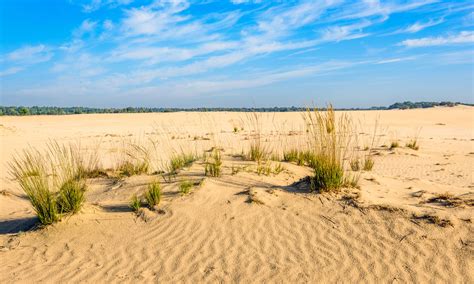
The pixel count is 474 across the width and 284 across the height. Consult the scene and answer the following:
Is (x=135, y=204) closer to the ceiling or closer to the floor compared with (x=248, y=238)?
closer to the ceiling

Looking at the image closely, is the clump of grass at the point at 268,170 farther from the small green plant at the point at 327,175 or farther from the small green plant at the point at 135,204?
the small green plant at the point at 135,204

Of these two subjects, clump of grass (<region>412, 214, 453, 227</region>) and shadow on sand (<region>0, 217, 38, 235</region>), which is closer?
clump of grass (<region>412, 214, 453, 227</region>)

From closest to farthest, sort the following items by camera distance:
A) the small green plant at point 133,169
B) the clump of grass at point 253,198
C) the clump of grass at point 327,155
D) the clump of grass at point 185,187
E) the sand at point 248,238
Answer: the sand at point 248,238 < the clump of grass at point 327,155 < the clump of grass at point 253,198 < the clump of grass at point 185,187 < the small green plant at point 133,169

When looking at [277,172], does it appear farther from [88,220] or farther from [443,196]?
[88,220]

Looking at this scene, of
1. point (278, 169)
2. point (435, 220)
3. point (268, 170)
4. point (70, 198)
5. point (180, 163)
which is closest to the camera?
point (435, 220)

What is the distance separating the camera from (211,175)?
7.05 metres

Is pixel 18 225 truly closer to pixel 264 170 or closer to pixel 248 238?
pixel 248 238

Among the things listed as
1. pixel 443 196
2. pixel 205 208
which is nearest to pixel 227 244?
pixel 205 208

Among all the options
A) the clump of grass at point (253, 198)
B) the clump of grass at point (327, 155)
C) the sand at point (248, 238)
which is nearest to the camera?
the sand at point (248, 238)

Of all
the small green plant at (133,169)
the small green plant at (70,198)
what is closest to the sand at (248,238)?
the small green plant at (70,198)

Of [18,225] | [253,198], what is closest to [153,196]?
[253,198]

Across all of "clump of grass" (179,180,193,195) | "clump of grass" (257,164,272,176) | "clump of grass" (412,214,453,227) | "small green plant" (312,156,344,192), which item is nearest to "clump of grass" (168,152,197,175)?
"clump of grass" (179,180,193,195)

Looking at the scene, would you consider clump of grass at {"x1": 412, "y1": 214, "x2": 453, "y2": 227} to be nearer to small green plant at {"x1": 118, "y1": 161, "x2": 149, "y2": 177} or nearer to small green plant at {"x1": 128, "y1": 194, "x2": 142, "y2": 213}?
small green plant at {"x1": 128, "y1": 194, "x2": 142, "y2": 213}

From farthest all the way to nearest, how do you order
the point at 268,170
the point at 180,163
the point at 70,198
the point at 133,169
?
the point at 180,163
the point at 133,169
the point at 268,170
the point at 70,198
